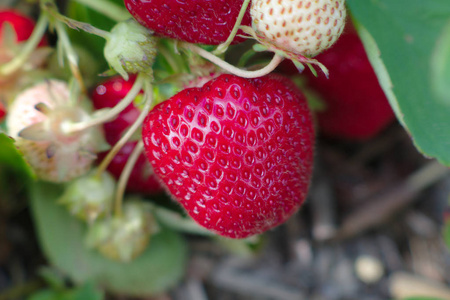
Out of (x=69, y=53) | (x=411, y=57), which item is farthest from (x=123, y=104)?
(x=411, y=57)

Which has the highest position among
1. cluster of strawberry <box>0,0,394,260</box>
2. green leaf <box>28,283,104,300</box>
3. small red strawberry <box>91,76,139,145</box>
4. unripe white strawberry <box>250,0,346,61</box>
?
unripe white strawberry <box>250,0,346,61</box>

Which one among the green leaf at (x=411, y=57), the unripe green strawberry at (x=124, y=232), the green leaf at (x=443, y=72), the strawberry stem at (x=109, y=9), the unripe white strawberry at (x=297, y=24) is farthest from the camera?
the unripe green strawberry at (x=124, y=232)

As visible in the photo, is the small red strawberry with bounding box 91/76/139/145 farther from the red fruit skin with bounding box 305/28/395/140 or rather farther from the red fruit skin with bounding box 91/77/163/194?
the red fruit skin with bounding box 305/28/395/140

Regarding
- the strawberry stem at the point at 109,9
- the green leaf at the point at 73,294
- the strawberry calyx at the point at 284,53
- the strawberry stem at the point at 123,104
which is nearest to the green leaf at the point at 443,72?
the strawberry calyx at the point at 284,53

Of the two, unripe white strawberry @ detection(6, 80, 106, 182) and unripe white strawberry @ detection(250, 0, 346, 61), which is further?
unripe white strawberry @ detection(6, 80, 106, 182)

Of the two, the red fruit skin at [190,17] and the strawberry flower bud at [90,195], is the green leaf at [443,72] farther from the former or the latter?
the strawberry flower bud at [90,195]

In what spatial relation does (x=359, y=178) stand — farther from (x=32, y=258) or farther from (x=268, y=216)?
(x=32, y=258)

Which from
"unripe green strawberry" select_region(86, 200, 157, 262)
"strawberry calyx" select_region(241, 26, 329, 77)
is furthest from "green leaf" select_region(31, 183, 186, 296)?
"strawberry calyx" select_region(241, 26, 329, 77)

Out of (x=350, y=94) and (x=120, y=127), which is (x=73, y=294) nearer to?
(x=120, y=127)
